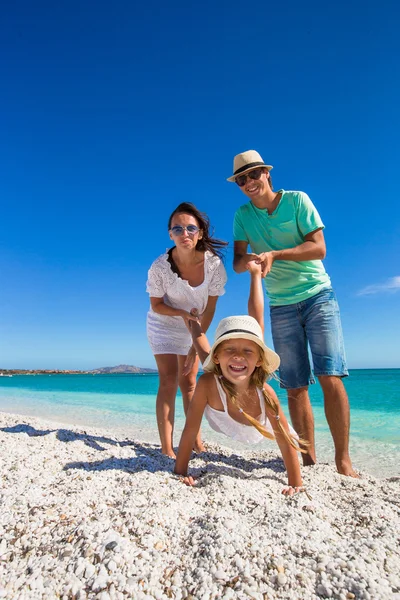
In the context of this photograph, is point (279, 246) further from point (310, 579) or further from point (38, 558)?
point (38, 558)

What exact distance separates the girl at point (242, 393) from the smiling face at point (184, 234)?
770 mm

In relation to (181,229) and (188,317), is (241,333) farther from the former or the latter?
(181,229)

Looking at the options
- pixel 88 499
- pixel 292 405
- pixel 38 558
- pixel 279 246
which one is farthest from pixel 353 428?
pixel 38 558

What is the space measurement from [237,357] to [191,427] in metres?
0.61

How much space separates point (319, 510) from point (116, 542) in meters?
1.12

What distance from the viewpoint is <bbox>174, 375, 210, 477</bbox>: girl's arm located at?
2.84 metres

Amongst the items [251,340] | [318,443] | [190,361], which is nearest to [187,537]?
[251,340]

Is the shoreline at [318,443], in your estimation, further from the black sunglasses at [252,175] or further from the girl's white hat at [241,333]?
the black sunglasses at [252,175]

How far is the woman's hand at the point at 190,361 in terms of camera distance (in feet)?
12.0

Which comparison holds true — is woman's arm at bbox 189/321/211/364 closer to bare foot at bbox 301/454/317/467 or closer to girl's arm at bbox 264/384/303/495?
girl's arm at bbox 264/384/303/495

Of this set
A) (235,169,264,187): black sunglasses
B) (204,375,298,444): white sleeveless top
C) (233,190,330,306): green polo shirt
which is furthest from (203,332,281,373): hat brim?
(235,169,264,187): black sunglasses

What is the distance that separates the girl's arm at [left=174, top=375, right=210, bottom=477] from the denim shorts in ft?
2.90

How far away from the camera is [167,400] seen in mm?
3715

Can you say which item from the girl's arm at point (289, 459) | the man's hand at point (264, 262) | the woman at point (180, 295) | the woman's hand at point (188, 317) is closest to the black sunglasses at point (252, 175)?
the woman at point (180, 295)
